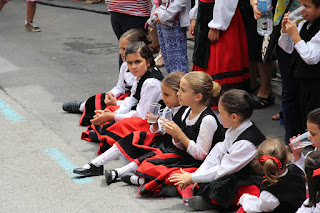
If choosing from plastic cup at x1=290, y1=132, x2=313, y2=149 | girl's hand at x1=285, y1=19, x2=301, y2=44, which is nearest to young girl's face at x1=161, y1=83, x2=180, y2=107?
girl's hand at x1=285, y1=19, x2=301, y2=44

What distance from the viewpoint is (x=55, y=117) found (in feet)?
20.4

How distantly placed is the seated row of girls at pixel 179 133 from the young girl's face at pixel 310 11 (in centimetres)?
88

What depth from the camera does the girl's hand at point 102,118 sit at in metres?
5.26

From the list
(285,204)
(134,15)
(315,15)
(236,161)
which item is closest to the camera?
(285,204)

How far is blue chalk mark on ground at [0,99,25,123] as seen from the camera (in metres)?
6.14

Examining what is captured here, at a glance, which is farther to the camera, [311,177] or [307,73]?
[307,73]

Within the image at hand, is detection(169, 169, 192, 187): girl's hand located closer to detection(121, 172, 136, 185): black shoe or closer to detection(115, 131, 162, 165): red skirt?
detection(121, 172, 136, 185): black shoe

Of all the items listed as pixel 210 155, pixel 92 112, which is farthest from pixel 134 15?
pixel 210 155

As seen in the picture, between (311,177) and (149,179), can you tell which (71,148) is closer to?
(149,179)

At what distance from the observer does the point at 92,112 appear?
6000 mm

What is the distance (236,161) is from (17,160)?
2.10 metres

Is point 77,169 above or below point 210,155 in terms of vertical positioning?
below

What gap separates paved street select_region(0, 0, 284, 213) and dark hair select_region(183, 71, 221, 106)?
839 millimetres

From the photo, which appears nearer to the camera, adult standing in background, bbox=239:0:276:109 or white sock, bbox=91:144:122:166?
white sock, bbox=91:144:122:166
